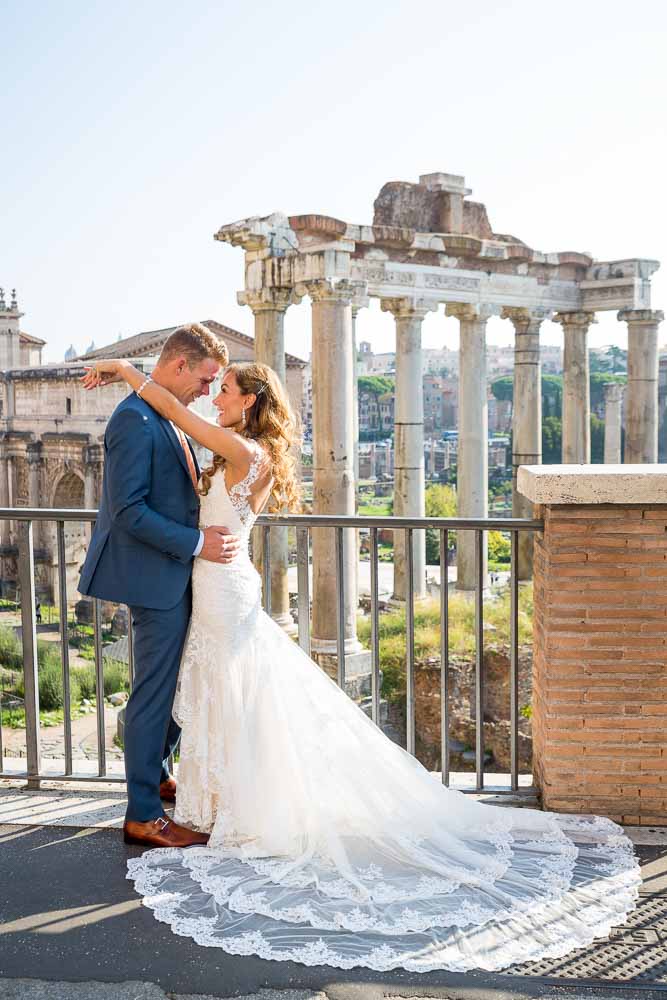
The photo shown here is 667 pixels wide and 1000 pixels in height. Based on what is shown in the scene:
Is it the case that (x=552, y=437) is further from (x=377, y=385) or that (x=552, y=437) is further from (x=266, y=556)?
(x=266, y=556)

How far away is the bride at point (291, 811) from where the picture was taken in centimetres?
414

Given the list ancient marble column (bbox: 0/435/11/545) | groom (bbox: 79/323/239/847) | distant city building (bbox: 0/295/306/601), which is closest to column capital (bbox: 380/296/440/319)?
groom (bbox: 79/323/239/847)

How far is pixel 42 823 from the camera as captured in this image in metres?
5.03

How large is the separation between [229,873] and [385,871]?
2.08ft

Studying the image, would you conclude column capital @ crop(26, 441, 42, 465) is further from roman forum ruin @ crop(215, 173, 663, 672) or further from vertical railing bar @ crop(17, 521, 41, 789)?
vertical railing bar @ crop(17, 521, 41, 789)

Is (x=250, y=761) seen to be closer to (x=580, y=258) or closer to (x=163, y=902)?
(x=163, y=902)

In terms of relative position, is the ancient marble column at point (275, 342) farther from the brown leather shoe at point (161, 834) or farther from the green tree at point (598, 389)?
the green tree at point (598, 389)

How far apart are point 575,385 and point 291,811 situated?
19.7m

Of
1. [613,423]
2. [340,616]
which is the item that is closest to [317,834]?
[340,616]

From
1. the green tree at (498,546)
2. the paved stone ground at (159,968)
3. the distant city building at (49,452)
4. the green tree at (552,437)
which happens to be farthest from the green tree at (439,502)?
the paved stone ground at (159,968)

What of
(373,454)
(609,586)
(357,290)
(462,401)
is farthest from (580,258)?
(373,454)

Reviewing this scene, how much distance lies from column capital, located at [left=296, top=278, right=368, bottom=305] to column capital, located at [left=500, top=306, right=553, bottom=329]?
545 cm

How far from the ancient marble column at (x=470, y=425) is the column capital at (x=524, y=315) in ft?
2.89

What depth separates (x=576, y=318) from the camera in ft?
74.2
